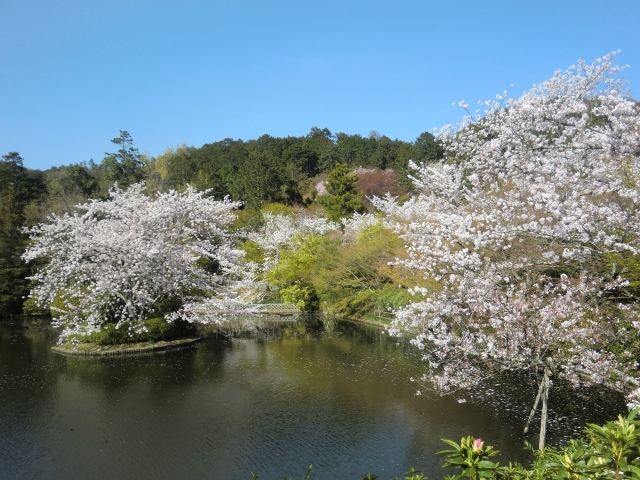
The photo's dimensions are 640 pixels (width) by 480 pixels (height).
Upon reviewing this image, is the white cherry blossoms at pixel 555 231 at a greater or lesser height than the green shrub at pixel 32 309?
greater

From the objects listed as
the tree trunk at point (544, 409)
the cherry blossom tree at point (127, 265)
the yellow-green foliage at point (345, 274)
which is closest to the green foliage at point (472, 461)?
the tree trunk at point (544, 409)

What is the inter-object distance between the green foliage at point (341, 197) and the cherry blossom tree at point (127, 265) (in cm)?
1919

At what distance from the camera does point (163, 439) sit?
9.77 metres

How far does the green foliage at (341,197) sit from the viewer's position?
127 ft

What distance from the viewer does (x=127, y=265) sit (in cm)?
1761

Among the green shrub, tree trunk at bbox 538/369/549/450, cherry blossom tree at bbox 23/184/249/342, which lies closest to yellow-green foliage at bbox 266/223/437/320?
cherry blossom tree at bbox 23/184/249/342

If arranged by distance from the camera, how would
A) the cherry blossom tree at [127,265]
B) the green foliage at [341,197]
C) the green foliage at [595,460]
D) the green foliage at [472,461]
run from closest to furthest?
the green foliage at [595,460] < the green foliage at [472,461] < the cherry blossom tree at [127,265] < the green foliage at [341,197]

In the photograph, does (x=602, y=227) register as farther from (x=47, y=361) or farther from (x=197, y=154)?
(x=197, y=154)

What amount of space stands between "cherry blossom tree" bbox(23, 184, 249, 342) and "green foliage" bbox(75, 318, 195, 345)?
0.25m

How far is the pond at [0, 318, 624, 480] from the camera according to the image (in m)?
8.66

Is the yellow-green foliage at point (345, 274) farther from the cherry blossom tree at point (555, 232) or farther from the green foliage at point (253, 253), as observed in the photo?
the cherry blossom tree at point (555, 232)

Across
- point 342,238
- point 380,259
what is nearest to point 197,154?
point 342,238

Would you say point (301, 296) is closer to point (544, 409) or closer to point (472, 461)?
point (544, 409)

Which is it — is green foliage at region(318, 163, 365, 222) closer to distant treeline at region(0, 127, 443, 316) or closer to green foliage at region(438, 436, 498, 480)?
distant treeline at region(0, 127, 443, 316)
